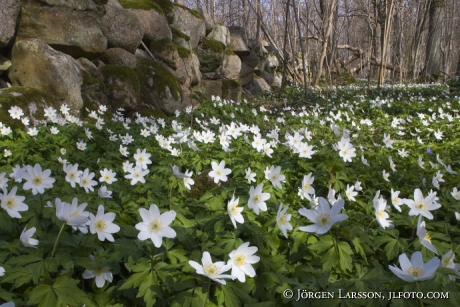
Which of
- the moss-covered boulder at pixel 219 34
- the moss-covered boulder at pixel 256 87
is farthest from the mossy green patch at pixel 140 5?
the moss-covered boulder at pixel 256 87

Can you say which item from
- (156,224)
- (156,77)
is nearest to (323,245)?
(156,224)

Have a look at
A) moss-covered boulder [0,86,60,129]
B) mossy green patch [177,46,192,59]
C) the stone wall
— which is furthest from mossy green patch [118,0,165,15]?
moss-covered boulder [0,86,60,129]

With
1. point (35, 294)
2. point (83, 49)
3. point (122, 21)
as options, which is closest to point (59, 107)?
point (83, 49)

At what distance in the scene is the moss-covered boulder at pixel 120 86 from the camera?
722 centimetres

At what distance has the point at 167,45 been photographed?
9.26 metres

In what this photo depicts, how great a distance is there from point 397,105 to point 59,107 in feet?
27.0

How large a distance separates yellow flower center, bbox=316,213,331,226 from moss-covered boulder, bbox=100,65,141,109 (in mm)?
6368

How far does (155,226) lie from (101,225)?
0.91 feet

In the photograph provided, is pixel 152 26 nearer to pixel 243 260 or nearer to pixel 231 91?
pixel 231 91

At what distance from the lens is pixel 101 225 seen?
5.46 feet

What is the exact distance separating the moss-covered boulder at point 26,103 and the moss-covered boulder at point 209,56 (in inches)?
259

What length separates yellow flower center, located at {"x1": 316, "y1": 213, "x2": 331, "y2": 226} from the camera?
161 centimetres

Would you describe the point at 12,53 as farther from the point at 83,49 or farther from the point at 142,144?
the point at 142,144

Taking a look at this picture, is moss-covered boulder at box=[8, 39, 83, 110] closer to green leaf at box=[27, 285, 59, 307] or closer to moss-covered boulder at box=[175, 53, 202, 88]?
moss-covered boulder at box=[175, 53, 202, 88]
